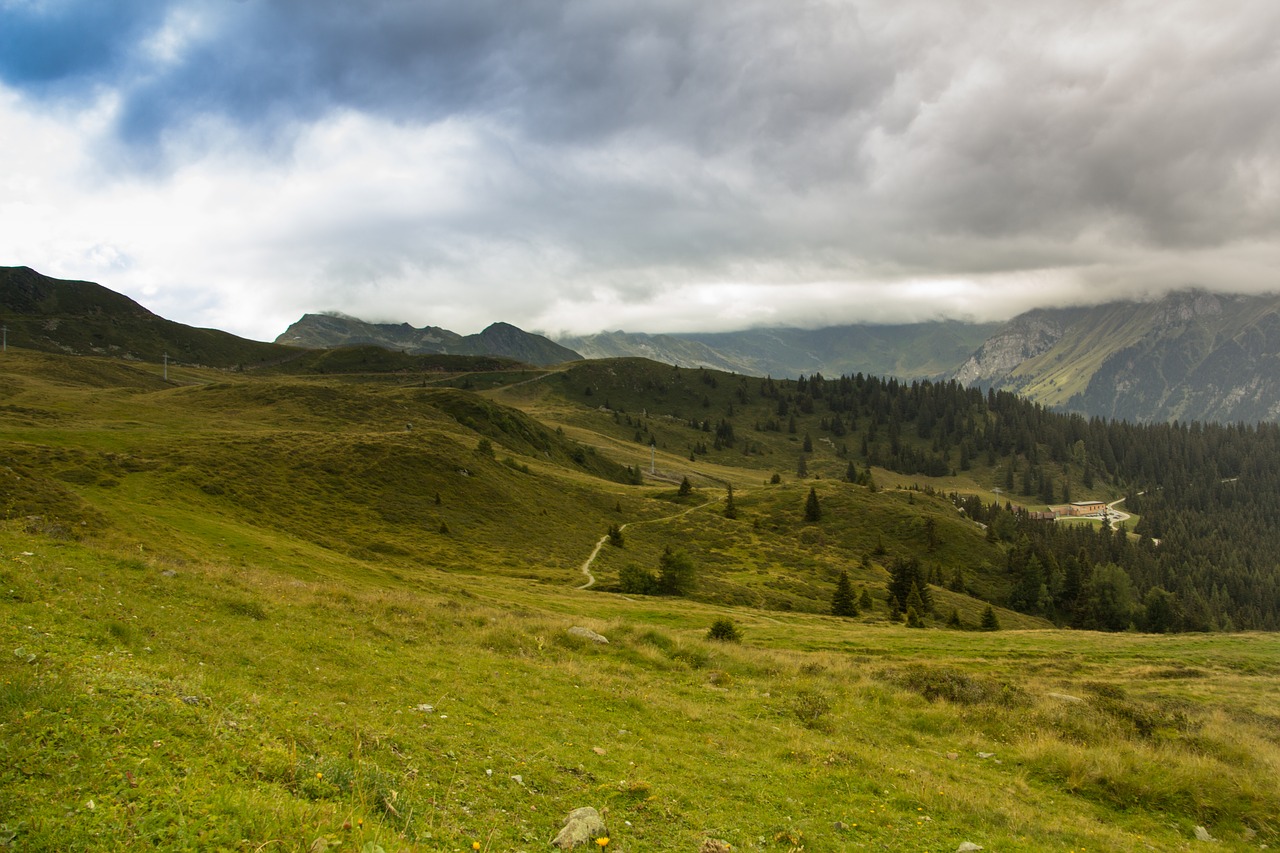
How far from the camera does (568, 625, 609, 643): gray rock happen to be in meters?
27.5

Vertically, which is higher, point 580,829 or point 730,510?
point 580,829

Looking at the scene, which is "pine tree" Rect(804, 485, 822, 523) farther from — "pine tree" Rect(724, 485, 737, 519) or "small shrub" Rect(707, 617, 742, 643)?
"small shrub" Rect(707, 617, 742, 643)

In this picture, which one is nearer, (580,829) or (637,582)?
(580,829)

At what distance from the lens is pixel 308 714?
12.9 metres

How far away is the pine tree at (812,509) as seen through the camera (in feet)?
423

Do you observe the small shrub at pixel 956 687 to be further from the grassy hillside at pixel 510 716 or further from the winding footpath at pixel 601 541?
the winding footpath at pixel 601 541

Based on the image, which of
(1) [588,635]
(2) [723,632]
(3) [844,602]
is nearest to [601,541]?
(3) [844,602]

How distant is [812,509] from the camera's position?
427 feet

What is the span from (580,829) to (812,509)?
12552cm

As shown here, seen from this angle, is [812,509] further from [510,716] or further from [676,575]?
[510,716]

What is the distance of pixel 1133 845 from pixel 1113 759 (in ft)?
15.2

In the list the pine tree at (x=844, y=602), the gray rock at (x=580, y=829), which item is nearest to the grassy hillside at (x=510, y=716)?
the gray rock at (x=580, y=829)

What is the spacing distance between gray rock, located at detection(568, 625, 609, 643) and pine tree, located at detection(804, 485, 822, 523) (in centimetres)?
10720

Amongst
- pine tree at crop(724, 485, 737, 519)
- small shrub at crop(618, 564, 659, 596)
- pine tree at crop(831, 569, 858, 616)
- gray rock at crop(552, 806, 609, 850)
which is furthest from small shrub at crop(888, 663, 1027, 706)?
pine tree at crop(724, 485, 737, 519)
